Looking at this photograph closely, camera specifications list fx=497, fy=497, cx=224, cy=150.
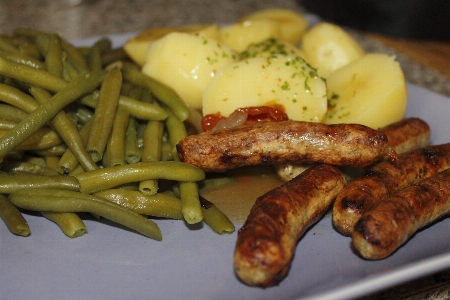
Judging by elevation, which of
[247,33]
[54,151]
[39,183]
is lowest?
[54,151]

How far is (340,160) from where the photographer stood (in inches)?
99.2

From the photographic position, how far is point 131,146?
9.20 ft

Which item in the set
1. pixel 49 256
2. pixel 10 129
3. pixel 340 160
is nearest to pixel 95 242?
pixel 49 256

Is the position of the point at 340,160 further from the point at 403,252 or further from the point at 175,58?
the point at 175,58

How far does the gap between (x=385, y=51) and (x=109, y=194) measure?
3.54 meters

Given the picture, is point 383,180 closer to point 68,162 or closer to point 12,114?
point 68,162

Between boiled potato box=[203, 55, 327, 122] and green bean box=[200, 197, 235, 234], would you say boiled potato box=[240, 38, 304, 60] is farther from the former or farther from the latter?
green bean box=[200, 197, 235, 234]

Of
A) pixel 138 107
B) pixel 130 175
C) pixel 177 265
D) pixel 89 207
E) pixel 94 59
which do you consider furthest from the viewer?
pixel 94 59

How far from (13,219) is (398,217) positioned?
1771mm

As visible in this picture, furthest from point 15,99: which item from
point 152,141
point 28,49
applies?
point 152,141

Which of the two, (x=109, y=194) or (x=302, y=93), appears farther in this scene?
(x=302, y=93)

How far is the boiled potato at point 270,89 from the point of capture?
9.93 ft

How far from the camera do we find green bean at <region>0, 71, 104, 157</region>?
2500 mm

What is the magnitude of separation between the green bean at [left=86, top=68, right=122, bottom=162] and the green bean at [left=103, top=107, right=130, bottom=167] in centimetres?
3
